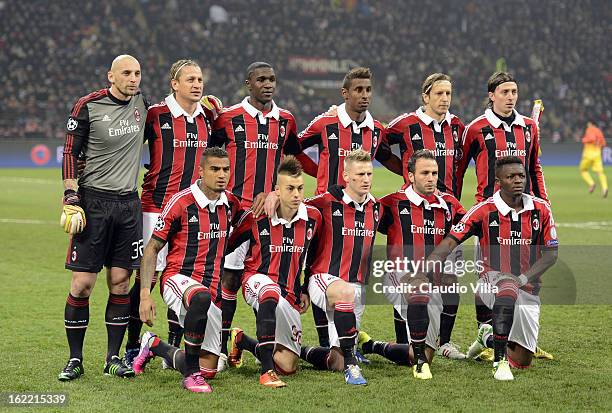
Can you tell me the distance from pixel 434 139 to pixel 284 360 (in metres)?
1.94

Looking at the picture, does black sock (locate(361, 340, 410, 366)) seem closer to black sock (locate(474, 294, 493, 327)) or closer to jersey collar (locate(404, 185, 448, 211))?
black sock (locate(474, 294, 493, 327))

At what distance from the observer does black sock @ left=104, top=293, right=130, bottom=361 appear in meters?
5.84

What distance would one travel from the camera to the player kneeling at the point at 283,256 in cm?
586

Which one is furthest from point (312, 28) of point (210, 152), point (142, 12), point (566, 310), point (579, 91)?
point (210, 152)

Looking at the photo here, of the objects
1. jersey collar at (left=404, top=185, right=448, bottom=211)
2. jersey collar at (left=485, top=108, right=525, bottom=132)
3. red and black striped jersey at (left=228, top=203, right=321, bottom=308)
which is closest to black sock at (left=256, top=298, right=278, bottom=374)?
red and black striped jersey at (left=228, top=203, right=321, bottom=308)

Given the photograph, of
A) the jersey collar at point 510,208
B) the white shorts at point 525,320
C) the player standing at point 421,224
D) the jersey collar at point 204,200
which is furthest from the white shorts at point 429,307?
the jersey collar at point 204,200

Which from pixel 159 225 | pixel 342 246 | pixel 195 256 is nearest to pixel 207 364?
pixel 195 256

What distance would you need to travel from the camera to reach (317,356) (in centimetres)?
602

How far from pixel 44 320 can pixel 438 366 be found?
3407 millimetres

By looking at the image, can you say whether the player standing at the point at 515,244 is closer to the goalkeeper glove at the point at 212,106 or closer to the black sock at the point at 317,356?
the black sock at the point at 317,356

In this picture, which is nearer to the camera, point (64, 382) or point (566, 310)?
point (64, 382)

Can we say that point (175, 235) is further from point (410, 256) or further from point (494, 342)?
point (494, 342)

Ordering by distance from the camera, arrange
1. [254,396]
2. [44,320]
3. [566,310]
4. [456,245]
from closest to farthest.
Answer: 1. [254,396]
2. [456,245]
3. [44,320]
4. [566,310]

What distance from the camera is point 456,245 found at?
6.10 meters
